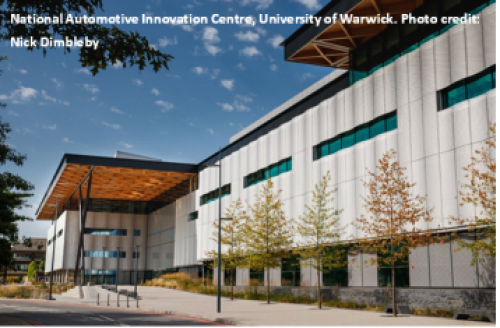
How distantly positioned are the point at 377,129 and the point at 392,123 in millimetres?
1172

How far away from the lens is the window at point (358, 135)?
2831 centimetres

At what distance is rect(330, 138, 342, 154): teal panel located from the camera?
32.5 metres

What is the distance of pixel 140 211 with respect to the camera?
271 ft

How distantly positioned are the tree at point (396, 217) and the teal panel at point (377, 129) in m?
1.60

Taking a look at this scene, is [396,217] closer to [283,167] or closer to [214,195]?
[283,167]

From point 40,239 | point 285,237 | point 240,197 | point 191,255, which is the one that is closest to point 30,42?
point 285,237

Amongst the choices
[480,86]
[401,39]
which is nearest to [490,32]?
[480,86]

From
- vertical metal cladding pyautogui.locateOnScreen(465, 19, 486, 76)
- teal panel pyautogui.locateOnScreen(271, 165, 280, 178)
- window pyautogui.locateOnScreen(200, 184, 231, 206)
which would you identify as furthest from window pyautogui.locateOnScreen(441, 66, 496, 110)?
window pyautogui.locateOnScreen(200, 184, 231, 206)

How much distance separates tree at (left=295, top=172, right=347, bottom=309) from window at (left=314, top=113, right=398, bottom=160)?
1831mm

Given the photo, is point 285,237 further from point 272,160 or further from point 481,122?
point 481,122

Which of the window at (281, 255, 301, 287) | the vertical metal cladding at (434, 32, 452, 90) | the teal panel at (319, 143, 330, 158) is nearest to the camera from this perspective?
the vertical metal cladding at (434, 32, 452, 90)

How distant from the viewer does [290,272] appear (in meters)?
37.4

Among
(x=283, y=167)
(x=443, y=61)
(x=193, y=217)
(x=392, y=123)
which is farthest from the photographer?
(x=193, y=217)

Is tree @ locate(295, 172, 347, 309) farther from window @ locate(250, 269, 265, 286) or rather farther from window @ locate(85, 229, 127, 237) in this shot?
window @ locate(85, 229, 127, 237)
